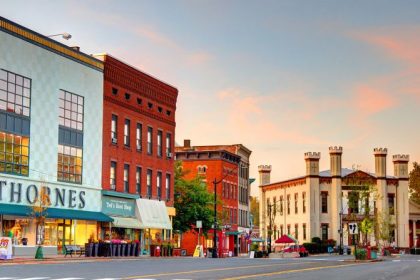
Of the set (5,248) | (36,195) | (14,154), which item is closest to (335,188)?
(36,195)

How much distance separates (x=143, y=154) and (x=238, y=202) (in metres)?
44.5

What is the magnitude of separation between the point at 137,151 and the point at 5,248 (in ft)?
89.9

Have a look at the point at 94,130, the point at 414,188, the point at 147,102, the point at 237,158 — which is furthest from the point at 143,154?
the point at 414,188

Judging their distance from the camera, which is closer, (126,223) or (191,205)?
(126,223)

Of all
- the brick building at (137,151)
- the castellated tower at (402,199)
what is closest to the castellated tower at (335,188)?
the castellated tower at (402,199)

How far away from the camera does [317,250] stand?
114 m

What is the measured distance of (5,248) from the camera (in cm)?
4550

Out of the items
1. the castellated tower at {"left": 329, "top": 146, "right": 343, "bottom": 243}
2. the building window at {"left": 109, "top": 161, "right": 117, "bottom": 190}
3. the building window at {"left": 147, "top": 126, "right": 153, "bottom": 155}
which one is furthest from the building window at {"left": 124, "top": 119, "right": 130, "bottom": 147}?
the castellated tower at {"left": 329, "top": 146, "right": 343, "bottom": 243}

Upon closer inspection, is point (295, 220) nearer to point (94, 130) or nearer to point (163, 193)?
point (163, 193)

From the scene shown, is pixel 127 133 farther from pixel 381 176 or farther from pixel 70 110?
pixel 381 176

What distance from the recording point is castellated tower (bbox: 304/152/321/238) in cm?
12194

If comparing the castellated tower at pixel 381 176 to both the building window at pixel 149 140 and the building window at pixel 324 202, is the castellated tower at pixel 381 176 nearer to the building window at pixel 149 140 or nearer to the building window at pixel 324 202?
the building window at pixel 324 202

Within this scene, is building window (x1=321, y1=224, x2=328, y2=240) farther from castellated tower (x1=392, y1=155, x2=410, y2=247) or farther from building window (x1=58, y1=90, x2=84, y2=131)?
building window (x1=58, y1=90, x2=84, y2=131)

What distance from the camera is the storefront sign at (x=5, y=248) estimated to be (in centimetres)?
4521
